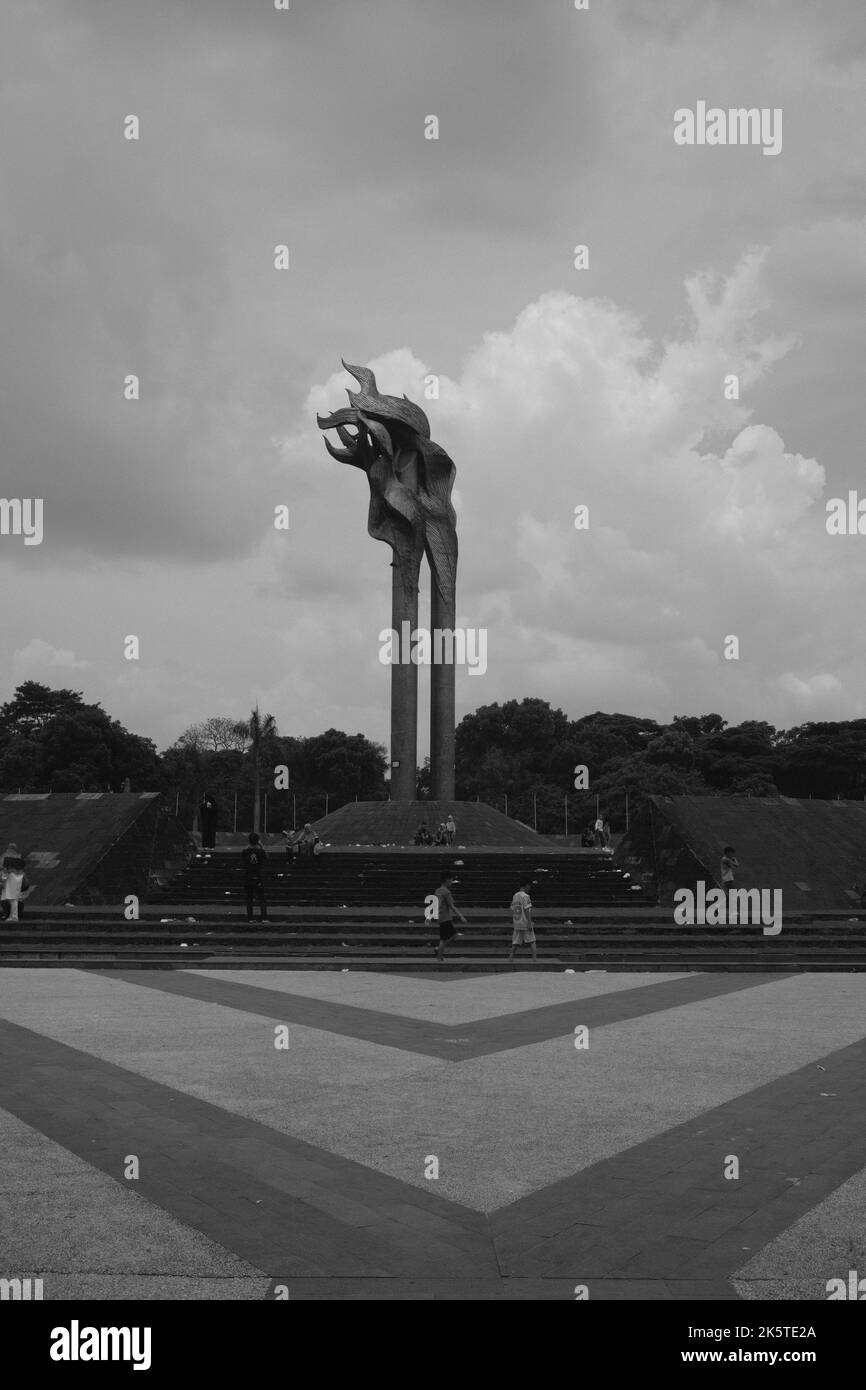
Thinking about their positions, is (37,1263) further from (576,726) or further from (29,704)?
(576,726)

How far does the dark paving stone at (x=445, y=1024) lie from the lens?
9.23m

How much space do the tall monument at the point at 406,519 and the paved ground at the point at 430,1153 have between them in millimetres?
28054

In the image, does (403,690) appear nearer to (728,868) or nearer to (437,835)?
(437,835)

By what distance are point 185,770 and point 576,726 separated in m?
28.9

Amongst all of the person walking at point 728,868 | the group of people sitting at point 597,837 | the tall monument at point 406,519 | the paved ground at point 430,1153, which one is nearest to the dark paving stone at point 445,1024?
the paved ground at point 430,1153

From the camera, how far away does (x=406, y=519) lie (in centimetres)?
3819

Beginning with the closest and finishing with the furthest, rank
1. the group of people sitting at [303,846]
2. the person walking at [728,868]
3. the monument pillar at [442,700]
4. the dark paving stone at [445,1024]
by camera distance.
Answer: the dark paving stone at [445,1024] → the person walking at [728,868] → the group of people sitting at [303,846] → the monument pillar at [442,700]

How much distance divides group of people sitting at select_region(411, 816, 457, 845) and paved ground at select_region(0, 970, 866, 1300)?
19.3 metres

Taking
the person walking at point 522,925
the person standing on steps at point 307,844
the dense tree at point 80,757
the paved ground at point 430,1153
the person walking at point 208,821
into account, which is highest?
the dense tree at point 80,757

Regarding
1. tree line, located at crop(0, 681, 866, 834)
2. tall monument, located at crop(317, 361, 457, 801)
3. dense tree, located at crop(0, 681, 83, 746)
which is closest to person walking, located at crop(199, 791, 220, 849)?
tall monument, located at crop(317, 361, 457, 801)

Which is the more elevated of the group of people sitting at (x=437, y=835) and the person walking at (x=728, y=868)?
the group of people sitting at (x=437, y=835)

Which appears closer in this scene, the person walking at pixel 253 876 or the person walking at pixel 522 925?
the person walking at pixel 522 925

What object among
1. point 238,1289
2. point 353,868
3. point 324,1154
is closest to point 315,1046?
point 324,1154

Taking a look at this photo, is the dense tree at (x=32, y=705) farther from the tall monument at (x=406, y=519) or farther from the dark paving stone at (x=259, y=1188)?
the dark paving stone at (x=259, y=1188)
